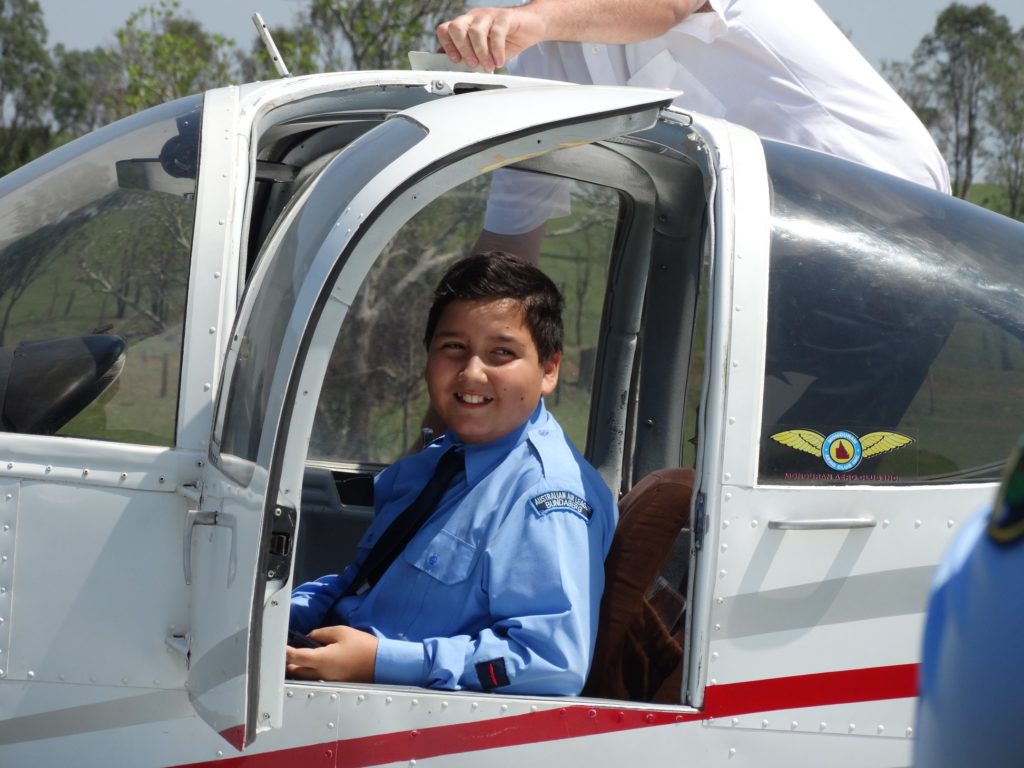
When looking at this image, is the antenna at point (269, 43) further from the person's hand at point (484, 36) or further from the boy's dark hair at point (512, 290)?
the boy's dark hair at point (512, 290)

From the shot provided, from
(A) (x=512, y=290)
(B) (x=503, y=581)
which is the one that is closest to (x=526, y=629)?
(B) (x=503, y=581)

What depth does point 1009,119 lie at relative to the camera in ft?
77.5

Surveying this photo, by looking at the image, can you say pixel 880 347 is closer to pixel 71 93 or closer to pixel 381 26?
pixel 381 26

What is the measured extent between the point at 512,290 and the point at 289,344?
2.21ft

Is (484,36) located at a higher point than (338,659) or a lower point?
higher

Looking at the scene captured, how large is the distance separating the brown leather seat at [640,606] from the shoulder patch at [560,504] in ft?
0.56

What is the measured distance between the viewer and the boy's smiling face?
2.49m

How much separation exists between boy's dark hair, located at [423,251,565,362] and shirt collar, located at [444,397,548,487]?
0.57 feet

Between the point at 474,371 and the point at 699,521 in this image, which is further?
the point at 474,371

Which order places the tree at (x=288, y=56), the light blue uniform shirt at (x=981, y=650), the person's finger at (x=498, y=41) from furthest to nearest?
1. the tree at (x=288, y=56)
2. the person's finger at (x=498, y=41)
3. the light blue uniform shirt at (x=981, y=650)

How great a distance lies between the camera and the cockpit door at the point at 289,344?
199 centimetres

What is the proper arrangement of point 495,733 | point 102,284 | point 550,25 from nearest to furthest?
1. point 495,733
2. point 102,284
3. point 550,25

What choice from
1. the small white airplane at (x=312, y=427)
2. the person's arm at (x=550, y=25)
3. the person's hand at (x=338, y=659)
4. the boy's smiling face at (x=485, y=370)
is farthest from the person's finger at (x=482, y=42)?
the person's hand at (x=338, y=659)

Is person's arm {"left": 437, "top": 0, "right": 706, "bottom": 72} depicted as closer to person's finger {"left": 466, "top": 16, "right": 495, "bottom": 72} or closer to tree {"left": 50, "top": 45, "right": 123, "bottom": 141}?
person's finger {"left": 466, "top": 16, "right": 495, "bottom": 72}
